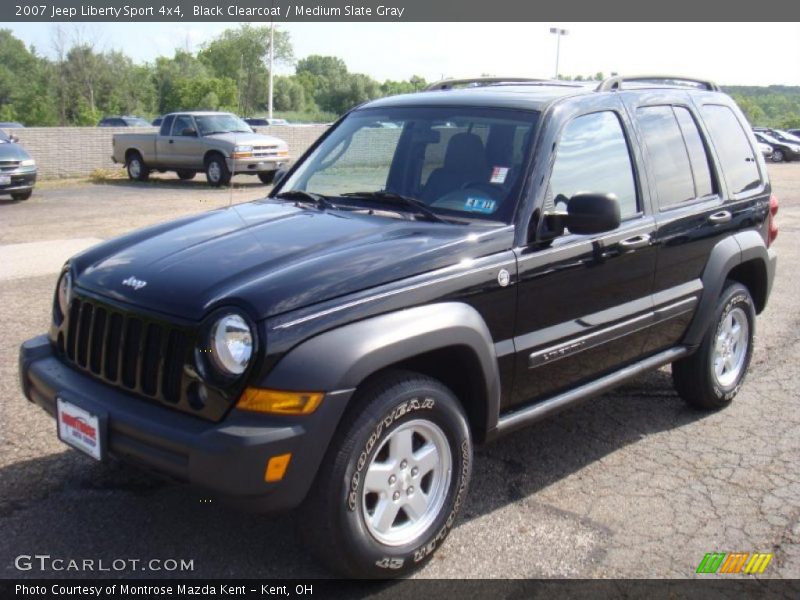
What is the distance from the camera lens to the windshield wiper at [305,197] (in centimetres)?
434

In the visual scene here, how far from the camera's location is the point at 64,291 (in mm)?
3809

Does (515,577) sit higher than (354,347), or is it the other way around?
(354,347)

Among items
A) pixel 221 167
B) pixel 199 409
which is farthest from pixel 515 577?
pixel 221 167

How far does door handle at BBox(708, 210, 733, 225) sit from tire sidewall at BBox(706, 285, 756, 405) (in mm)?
456

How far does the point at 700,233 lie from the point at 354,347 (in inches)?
108

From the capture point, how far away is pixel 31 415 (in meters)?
4.89

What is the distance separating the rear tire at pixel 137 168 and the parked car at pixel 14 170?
18.3ft

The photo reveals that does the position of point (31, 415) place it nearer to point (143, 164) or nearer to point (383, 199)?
point (383, 199)

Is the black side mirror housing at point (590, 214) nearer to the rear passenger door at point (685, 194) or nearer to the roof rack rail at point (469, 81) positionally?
the rear passenger door at point (685, 194)

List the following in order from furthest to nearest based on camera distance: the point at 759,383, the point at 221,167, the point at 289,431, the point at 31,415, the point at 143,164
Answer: the point at 143,164, the point at 221,167, the point at 759,383, the point at 31,415, the point at 289,431

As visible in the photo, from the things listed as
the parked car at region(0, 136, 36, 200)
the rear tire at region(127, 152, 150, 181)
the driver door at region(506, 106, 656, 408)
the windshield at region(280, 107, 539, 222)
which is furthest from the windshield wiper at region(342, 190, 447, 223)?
the rear tire at region(127, 152, 150, 181)

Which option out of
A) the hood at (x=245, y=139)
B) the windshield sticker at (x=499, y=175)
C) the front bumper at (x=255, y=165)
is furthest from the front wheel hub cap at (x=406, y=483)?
the hood at (x=245, y=139)

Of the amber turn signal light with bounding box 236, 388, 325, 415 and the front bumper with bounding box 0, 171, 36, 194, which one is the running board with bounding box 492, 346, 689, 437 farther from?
the front bumper with bounding box 0, 171, 36, 194

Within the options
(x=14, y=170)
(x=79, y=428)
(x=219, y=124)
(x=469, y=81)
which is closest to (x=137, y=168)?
(x=219, y=124)
